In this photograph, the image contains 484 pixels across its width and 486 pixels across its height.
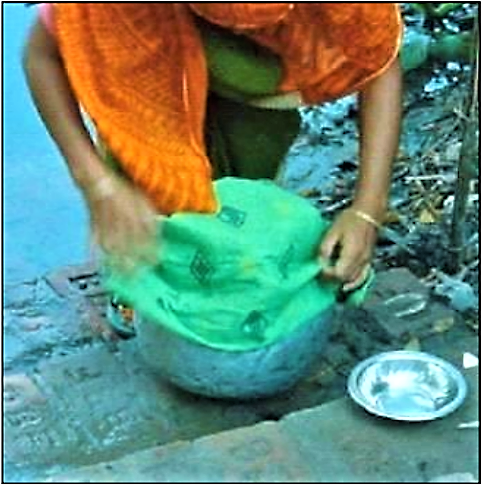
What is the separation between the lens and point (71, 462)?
7.03 ft

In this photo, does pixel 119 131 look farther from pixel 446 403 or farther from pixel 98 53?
pixel 446 403

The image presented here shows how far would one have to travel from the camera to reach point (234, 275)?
2.08 metres

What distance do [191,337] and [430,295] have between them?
1.96 feet

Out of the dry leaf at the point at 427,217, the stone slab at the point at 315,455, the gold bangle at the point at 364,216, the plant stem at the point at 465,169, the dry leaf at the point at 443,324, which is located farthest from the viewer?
the dry leaf at the point at 427,217

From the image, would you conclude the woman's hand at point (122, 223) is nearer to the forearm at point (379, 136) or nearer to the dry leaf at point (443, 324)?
the forearm at point (379, 136)

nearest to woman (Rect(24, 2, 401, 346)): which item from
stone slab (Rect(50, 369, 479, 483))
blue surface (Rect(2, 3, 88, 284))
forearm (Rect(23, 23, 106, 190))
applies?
forearm (Rect(23, 23, 106, 190))

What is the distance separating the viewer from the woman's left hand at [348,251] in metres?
2.14

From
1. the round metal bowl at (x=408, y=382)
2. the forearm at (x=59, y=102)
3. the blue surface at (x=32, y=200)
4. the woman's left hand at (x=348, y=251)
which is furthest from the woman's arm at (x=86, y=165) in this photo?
the blue surface at (x=32, y=200)

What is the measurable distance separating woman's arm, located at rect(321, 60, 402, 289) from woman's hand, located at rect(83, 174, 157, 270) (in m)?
0.29

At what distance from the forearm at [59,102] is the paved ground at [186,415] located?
1.26 feet

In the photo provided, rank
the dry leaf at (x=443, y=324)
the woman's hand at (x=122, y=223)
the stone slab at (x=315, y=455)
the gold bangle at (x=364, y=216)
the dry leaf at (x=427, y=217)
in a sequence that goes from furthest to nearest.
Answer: the dry leaf at (x=427, y=217)
the dry leaf at (x=443, y=324)
the gold bangle at (x=364, y=216)
the woman's hand at (x=122, y=223)
the stone slab at (x=315, y=455)

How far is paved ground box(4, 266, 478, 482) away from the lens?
1.97 meters

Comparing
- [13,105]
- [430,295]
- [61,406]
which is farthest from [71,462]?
[13,105]

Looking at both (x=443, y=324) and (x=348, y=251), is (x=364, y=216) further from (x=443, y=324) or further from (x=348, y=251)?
(x=443, y=324)
